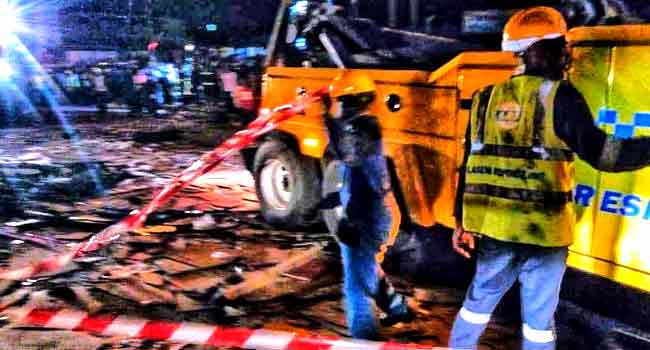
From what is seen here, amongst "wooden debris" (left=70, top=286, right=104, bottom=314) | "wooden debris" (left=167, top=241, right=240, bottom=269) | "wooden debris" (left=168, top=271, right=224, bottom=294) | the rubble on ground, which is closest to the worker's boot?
the rubble on ground

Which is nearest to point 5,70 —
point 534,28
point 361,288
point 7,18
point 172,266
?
point 7,18

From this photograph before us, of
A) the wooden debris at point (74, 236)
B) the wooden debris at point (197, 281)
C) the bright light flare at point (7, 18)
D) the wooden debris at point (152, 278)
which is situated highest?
the bright light flare at point (7, 18)

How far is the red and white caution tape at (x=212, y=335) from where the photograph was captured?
308 centimetres

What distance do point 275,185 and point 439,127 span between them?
2.46m

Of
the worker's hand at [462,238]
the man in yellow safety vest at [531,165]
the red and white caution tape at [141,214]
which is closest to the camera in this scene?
the man in yellow safety vest at [531,165]

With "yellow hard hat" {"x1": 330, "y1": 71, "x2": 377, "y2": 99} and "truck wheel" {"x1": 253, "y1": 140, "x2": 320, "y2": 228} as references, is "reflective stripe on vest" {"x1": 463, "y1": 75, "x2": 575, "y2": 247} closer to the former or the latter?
"yellow hard hat" {"x1": 330, "y1": 71, "x2": 377, "y2": 99}

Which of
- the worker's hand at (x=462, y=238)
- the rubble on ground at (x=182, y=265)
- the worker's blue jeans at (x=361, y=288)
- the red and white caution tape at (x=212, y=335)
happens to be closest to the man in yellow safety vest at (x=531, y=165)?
the worker's hand at (x=462, y=238)

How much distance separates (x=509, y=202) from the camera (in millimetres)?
2984

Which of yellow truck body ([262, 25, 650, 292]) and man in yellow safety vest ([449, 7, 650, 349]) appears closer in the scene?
man in yellow safety vest ([449, 7, 650, 349])

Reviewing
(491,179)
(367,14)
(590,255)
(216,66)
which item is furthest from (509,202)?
(216,66)

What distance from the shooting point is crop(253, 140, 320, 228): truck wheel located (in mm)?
5742

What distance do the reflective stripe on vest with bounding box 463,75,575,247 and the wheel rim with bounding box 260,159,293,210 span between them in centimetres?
318

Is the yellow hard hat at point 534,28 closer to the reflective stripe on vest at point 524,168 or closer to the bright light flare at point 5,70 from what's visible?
the reflective stripe on vest at point 524,168

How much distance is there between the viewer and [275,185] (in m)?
6.23
